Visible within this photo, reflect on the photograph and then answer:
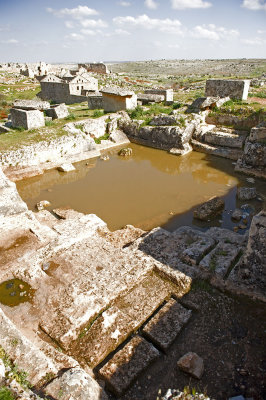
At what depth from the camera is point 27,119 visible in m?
15.1

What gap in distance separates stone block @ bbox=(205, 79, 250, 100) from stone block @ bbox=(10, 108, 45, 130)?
12824 mm

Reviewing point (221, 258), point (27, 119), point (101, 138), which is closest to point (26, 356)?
point (221, 258)

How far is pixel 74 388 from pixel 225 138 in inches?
580

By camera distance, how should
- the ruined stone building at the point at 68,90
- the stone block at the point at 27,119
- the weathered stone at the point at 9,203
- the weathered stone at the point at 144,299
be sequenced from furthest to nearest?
the ruined stone building at the point at 68,90 → the stone block at the point at 27,119 → the weathered stone at the point at 9,203 → the weathered stone at the point at 144,299

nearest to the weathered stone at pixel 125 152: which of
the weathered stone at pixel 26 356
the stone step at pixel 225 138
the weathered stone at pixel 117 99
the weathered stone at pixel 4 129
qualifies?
the stone step at pixel 225 138

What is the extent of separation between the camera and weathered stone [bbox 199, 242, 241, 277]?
18.9ft

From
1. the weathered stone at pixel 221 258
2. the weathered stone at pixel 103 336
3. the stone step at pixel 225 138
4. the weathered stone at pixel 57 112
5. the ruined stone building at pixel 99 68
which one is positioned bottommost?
the weathered stone at pixel 103 336

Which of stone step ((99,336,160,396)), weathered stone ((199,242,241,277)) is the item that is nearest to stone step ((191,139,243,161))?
weathered stone ((199,242,241,277))

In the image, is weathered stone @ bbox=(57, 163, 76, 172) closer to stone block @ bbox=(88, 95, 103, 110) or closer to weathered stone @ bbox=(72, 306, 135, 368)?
stone block @ bbox=(88, 95, 103, 110)

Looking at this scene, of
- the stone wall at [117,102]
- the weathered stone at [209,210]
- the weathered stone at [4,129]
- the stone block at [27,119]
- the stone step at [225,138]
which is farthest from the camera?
the stone wall at [117,102]

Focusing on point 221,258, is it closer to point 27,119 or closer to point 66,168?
point 66,168

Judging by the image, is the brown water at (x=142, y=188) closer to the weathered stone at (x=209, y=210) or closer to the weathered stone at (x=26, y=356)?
the weathered stone at (x=209, y=210)

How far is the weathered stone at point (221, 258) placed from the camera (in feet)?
18.9

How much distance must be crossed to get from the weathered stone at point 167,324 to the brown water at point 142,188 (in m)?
3.90
